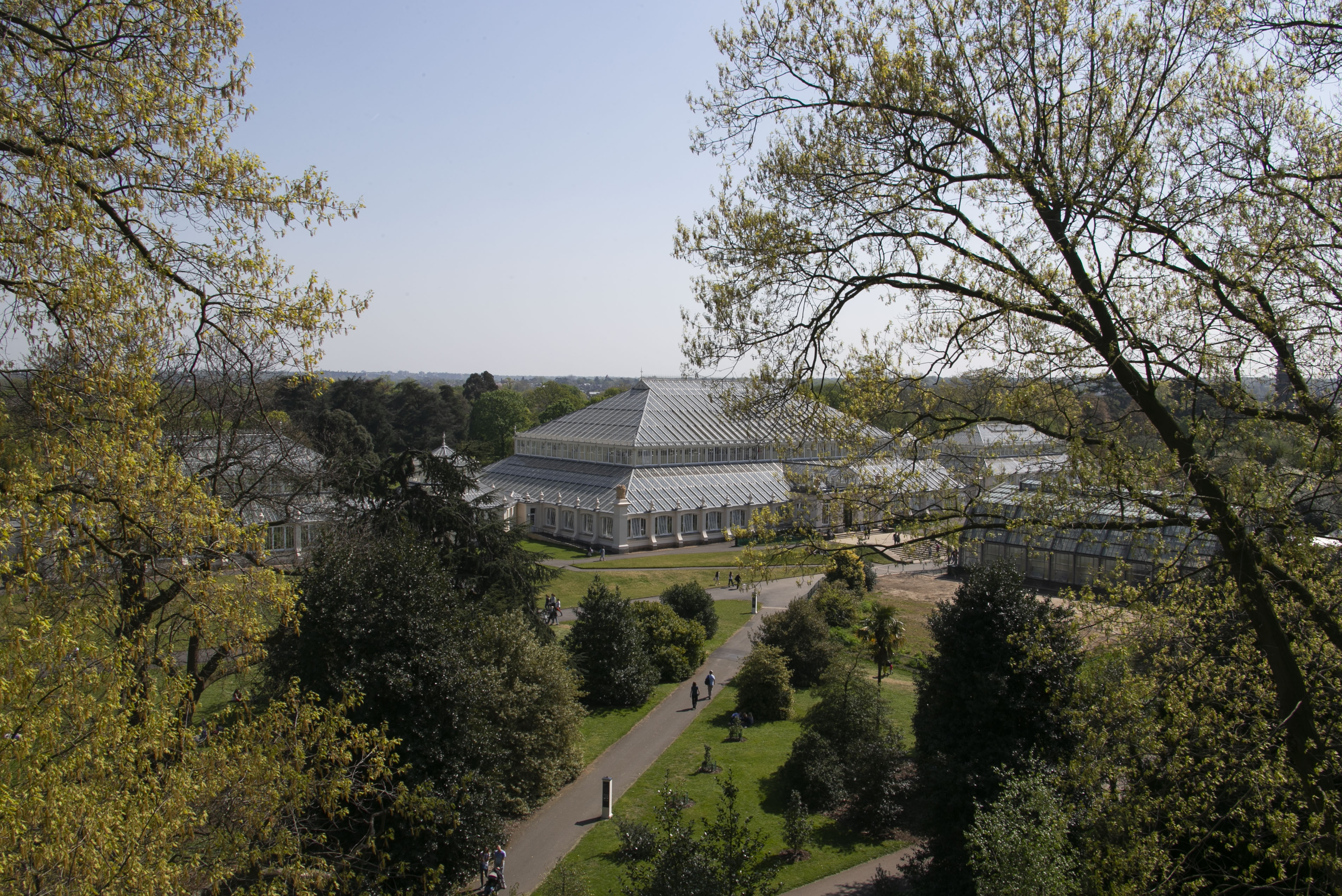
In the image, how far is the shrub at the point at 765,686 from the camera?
2452 cm

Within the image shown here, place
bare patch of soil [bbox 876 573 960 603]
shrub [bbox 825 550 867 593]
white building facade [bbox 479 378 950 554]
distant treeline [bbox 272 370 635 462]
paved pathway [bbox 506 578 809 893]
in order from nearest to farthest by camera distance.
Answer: shrub [bbox 825 550 867 593] → paved pathway [bbox 506 578 809 893] → bare patch of soil [bbox 876 573 960 603] → white building facade [bbox 479 378 950 554] → distant treeline [bbox 272 370 635 462]

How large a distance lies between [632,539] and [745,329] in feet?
135

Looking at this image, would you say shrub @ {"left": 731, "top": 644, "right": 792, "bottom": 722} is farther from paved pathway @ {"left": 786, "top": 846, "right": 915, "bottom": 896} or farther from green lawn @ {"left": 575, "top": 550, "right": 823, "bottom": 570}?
green lawn @ {"left": 575, "top": 550, "right": 823, "bottom": 570}

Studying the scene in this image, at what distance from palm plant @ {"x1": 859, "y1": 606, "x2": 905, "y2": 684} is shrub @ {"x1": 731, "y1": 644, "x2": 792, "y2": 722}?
3.18 meters

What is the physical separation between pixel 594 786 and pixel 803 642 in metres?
Answer: 10.4

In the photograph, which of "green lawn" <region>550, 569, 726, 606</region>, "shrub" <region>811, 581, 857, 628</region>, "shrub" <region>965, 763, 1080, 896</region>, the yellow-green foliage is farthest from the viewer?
"green lawn" <region>550, 569, 726, 606</region>

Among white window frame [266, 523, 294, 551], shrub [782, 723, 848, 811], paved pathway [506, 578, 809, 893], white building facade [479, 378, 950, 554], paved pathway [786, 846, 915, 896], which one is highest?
white building facade [479, 378, 950, 554]

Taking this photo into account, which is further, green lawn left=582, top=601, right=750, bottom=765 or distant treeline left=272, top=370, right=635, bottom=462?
distant treeline left=272, top=370, right=635, bottom=462

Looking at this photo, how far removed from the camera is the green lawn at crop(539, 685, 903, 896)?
16344 mm

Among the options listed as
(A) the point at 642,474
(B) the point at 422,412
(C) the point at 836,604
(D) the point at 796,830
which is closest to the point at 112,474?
(D) the point at 796,830

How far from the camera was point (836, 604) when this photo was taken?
3319 centimetres

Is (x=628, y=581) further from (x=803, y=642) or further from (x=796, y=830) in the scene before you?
(x=796, y=830)

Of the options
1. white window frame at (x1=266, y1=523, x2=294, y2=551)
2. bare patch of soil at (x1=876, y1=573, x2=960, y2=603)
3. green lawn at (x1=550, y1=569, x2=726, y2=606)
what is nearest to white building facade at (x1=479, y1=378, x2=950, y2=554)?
green lawn at (x1=550, y1=569, x2=726, y2=606)

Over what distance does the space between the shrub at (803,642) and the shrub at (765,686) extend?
2706 millimetres
